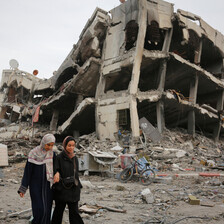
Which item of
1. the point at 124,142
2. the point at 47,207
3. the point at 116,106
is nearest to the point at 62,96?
the point at 116,106

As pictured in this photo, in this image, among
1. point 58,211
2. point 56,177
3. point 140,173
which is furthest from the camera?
point 140,173

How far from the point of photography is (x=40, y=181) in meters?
2.99

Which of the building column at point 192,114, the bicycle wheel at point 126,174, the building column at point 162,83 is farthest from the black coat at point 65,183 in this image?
the building column at point 192,114

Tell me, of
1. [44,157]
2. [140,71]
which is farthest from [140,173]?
[140,71]

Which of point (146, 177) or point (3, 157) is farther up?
point (3, 157)

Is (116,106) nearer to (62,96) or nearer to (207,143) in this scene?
(62,96)

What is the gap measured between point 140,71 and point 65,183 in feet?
55.3

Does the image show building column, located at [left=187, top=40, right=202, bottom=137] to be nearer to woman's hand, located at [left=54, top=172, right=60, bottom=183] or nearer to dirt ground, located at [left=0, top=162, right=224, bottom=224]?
dirt ground, located at [left=0, top=162, right=224, bottom=224]

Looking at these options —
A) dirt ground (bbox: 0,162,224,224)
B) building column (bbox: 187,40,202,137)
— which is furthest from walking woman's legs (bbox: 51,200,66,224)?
building column (bbox: 187,40,202,137)

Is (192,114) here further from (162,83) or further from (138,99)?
(138,99)

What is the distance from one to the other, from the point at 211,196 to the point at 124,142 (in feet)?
Result: 31.0

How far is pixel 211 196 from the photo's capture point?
5.66 metres

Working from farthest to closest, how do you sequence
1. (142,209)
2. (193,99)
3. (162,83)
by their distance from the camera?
(193,99)
(162,83)
(142,209)

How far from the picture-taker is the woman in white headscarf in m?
2.87
